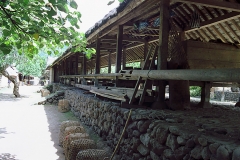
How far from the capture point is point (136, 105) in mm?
3979

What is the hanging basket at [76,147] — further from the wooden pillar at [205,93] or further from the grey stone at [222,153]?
the grey stone at [222,153]

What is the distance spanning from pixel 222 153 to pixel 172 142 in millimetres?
699

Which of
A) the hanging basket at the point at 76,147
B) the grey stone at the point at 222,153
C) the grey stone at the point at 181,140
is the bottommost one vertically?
the hanging basket at the point at 76,147

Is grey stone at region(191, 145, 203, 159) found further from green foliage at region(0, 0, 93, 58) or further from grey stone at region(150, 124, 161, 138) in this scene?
green foliage at region(0, 0, 93, 58)

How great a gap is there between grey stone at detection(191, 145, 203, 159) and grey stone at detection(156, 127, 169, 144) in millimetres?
512

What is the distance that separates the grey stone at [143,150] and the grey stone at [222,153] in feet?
4.24

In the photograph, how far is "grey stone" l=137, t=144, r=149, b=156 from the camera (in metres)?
2.95

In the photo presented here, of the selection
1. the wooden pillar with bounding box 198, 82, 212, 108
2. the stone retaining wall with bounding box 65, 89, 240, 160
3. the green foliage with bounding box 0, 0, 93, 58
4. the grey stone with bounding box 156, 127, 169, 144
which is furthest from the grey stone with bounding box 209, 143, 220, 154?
the wooden pillar with bounding box 198, 82, 212, 108

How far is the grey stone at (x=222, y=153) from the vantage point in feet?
5.57

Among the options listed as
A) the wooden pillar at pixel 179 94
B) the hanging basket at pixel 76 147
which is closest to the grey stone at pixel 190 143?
the wooden pillar at pixel 179 94

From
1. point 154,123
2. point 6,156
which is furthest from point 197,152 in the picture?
point 6,156

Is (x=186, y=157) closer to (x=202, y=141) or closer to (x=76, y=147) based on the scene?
(x=202, y=141)

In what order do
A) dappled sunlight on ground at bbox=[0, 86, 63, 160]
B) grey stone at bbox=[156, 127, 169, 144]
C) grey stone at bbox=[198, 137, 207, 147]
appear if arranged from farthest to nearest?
dappled sunlight on ground at bbox=[0, 86, 63, 160] → grey stone at bbox=[156, 127, 169, 144] → grey stone at bbox=[198, 137, 207, 147]

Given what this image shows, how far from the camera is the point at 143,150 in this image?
9.95 ft
